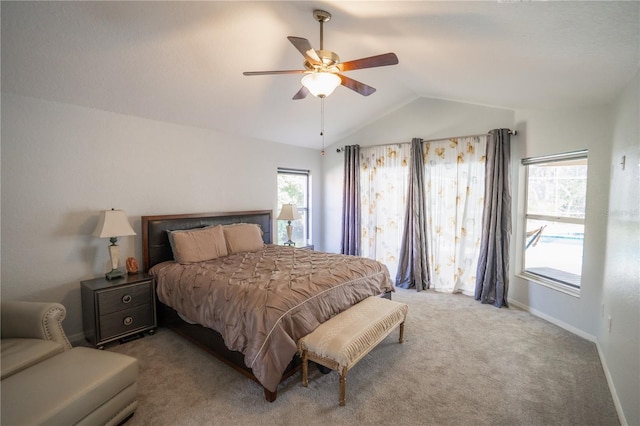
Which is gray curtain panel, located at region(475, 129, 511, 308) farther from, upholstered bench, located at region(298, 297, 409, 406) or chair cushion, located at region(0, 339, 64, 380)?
chair cushion, located at region(0, 339, 64, 380)

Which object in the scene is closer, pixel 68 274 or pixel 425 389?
pixel 425 389

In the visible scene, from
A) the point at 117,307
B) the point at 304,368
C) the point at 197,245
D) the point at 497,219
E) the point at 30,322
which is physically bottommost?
the point at 304,368

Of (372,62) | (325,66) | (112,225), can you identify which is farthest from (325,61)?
(112,225)

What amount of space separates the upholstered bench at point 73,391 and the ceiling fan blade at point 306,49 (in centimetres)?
236

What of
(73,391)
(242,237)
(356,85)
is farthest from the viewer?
(242,237)

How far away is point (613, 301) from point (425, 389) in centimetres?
170

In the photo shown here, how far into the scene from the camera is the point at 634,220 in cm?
188

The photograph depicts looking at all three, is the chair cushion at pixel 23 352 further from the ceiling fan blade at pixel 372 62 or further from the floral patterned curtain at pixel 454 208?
the floral patterned curtain at pixel 454 208

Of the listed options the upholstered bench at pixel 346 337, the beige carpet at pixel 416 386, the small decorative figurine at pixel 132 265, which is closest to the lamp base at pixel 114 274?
the small decorative figurine at pixel 132 265

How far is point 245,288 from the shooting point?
7.71 feet

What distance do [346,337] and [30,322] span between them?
2267 millimetres

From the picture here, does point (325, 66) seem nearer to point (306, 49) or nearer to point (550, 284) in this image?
point (306, 49)

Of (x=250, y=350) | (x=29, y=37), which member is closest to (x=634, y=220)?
(x=250, y=350)

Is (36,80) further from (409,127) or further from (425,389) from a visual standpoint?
(409,127)
